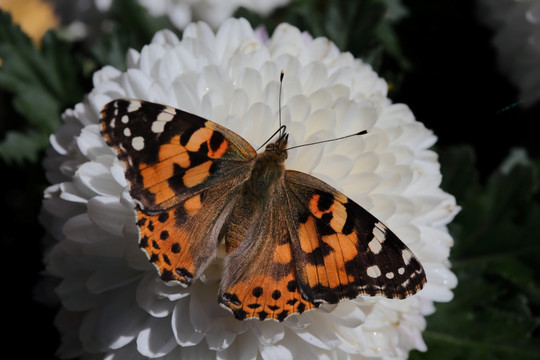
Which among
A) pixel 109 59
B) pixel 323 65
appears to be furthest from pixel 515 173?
pixel 109 59

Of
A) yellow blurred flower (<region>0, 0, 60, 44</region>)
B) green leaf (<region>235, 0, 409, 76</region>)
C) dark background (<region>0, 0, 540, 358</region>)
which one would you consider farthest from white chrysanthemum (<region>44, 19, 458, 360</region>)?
yellow blurred flower (<region>0, 0, 60, 44</region>)

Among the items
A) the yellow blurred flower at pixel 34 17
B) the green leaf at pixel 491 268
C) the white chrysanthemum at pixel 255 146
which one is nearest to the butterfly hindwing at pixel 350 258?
the white chrysanthemum at pixel 255 146

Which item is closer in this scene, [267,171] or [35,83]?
[267,171]

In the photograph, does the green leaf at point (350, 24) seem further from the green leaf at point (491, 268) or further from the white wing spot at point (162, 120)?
the white wing spot at point (162, 120)

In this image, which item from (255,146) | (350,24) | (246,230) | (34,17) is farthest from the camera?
(34,17)

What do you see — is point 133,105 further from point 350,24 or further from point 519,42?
point 519,42

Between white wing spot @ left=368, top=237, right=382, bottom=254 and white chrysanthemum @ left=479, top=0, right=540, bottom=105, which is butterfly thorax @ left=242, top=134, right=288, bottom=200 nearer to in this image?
white wing spot @ left=368, top=237, right=382, bottom=254

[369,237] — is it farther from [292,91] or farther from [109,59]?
[109,59]

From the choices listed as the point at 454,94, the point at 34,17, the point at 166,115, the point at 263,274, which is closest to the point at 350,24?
the point at 454,94
